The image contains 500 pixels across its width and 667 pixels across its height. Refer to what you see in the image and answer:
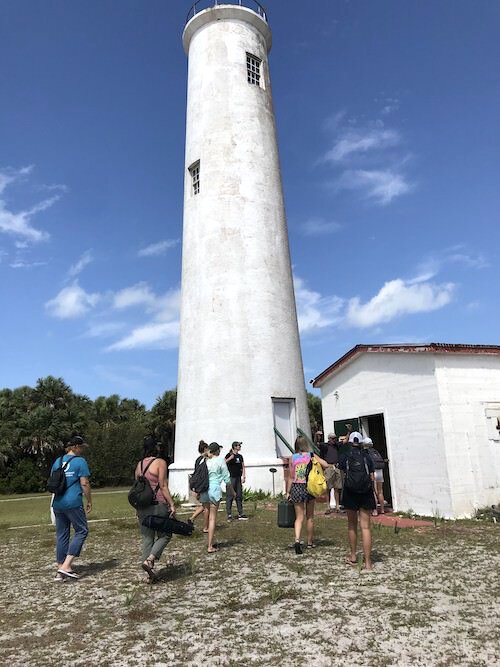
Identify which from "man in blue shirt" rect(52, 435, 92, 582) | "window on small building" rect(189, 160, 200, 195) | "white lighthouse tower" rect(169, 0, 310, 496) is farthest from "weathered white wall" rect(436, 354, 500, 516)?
"window on small building" rect(189, 160, 200, 195)

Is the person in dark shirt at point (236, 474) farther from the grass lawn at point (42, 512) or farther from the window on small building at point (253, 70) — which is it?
the window on small building at point (253, 70)

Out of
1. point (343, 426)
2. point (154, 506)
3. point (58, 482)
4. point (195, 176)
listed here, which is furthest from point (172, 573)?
point (195, 176)

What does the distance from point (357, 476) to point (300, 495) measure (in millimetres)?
1307

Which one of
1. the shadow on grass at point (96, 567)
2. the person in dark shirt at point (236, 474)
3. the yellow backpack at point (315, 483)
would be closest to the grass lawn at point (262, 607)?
the shadow on grass at point (96, 567)

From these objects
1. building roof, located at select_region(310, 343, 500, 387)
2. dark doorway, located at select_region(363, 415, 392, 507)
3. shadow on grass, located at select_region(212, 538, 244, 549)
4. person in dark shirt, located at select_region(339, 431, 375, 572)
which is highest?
building roof, located at select_region(310, 343, 500, 387)

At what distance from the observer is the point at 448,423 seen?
35.7ft

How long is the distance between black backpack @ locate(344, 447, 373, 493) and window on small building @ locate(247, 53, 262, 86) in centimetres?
1694

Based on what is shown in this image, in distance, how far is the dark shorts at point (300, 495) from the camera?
7887mm

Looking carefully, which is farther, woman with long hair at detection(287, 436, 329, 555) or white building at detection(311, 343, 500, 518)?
white building at detection(311, 343, 500, 518)

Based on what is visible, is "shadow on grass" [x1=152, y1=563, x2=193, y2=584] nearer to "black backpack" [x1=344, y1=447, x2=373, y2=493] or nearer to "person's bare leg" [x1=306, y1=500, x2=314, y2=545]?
"person's bare leg" [x1=306, y1=500, x2=314, y2=545]

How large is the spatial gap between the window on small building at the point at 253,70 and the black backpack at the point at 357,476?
1694cm

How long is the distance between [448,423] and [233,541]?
16.6ft

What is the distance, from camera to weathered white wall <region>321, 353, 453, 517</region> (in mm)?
10922

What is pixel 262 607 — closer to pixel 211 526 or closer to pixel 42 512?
pixel 211 526
